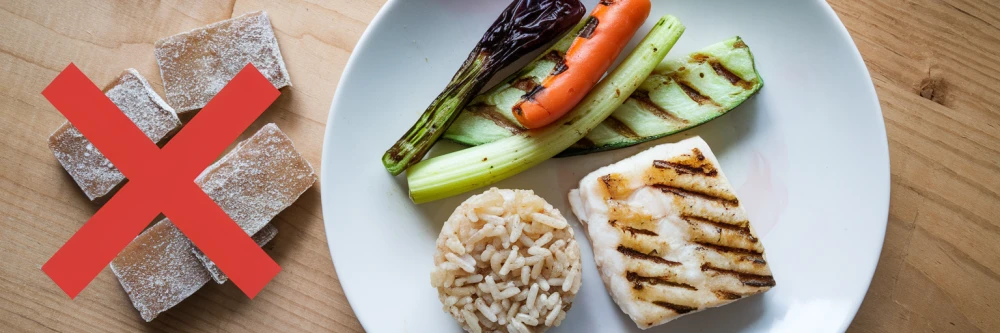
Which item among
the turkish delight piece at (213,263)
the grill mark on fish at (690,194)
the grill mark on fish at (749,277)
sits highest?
the grill mark on fish at (690,194)

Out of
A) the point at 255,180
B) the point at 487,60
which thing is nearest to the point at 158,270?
the point at 255,180

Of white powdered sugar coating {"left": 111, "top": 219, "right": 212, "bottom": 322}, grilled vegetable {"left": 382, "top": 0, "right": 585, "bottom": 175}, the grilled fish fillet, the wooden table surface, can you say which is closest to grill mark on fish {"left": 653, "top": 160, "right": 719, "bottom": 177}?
the grilled fish fillet

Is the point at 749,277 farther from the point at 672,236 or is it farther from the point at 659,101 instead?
the point at 659,101

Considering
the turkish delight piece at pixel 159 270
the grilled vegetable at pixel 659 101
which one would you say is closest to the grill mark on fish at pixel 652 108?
the grilled vegetable at pixel 659 101

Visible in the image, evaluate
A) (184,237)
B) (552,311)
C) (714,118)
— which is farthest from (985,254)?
(184,237)

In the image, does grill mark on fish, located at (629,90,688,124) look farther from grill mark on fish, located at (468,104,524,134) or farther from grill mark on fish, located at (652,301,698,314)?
grill mark on fish, located at (652,301,698,314)

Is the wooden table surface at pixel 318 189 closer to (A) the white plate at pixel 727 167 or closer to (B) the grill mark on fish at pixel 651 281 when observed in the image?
(A) the white plate at pixel 727 167
